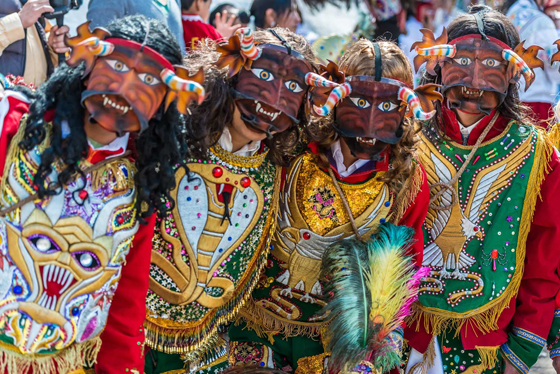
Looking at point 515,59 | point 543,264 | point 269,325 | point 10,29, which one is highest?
point 515,59

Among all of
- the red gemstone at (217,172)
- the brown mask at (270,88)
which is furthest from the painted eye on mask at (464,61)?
the red gemstone at (217,172)

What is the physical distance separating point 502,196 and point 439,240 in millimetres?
373

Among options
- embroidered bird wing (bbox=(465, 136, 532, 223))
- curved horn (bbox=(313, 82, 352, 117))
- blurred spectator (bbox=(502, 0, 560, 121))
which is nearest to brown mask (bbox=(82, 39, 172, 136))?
curved horn (bbox=(313, 82, 352, 117))

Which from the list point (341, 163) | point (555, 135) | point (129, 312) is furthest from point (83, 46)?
point (555, 135)

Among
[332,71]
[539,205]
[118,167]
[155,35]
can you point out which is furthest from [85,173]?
[539,205]

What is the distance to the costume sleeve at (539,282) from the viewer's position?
371cm

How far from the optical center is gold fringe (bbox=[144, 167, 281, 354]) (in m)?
3.22

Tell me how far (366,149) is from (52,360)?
4.91 feet

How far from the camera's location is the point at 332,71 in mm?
3189

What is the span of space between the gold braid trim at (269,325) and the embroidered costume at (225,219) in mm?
197

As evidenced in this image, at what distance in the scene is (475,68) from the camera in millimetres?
3490

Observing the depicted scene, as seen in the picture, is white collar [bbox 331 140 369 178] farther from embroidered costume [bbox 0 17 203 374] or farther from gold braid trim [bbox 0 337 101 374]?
gold braid trim [bbox 0 337 101 374]

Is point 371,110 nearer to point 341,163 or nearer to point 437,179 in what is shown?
point 341,163

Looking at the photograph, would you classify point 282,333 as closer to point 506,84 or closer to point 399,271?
point 399,271
